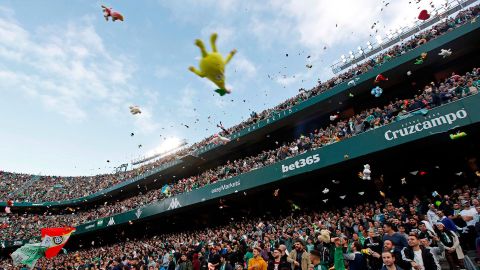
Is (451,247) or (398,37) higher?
(398,37)

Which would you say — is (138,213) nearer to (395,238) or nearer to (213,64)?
(395,238)

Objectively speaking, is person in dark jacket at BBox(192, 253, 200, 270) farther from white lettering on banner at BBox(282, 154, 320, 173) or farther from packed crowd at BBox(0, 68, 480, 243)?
packed crowd at BBox(0, 68, 480, 243)

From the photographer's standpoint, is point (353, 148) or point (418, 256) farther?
point (353, 148)

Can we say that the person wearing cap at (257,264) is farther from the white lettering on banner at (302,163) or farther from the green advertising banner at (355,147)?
the white lettering on banner at (302,163)

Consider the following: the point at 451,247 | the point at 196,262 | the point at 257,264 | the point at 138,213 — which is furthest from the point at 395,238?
the point at 138,213

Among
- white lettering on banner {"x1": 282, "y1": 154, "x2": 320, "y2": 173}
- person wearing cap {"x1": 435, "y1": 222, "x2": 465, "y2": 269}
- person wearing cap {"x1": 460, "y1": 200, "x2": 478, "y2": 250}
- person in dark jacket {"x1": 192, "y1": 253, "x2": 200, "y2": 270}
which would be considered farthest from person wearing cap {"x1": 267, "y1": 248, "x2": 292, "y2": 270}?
white lettering on banner {"x1": 282, "y1": 154, "x2": 320, "y2": 173}

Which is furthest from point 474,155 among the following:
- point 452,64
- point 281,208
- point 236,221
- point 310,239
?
point 236,221
